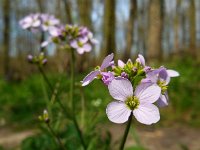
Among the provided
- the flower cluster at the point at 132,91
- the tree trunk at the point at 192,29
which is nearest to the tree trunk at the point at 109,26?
the tree trunk at the point at 192,29

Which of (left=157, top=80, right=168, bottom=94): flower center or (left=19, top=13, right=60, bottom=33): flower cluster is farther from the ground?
(left=157, top=80, right=168, bottom=94): flower center

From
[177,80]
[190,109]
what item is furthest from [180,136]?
[177,80]

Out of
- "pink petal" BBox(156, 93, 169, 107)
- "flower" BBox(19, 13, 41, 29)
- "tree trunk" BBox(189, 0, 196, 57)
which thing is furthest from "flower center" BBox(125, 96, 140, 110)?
"tree trunk" BBox(189, 0, 196, 57)

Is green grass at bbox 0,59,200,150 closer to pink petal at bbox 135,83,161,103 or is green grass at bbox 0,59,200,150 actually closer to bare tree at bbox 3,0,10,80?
pink petal at bbox 135,83,161,103

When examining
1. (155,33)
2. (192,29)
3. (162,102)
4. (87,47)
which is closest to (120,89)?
(162,102)

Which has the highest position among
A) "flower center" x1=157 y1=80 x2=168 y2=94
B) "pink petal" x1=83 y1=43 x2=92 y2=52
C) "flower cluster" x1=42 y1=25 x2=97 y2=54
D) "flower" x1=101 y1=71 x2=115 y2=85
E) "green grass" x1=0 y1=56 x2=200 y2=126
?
"flower" x1=101 y1=71 x2=115 y2=85

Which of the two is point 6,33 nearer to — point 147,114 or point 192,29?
point 192,29

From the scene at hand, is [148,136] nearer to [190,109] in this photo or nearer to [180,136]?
[180,136]
